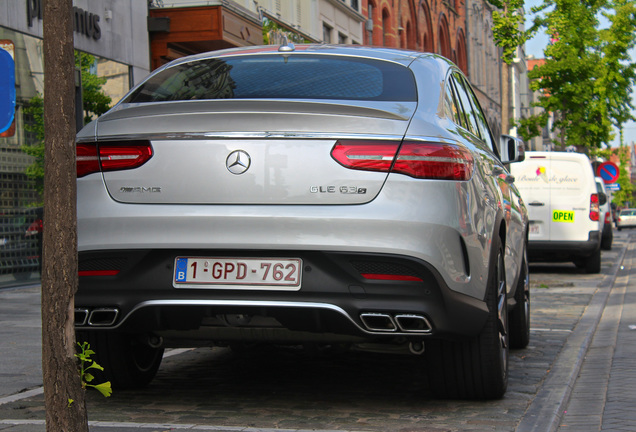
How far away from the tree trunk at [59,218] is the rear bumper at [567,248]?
14.6m

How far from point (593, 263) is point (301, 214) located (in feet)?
46.8

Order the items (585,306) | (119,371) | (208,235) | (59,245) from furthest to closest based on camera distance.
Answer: (585,306) → (119,371) → (208,235) → (59,245)

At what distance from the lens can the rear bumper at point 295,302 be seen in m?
4.32

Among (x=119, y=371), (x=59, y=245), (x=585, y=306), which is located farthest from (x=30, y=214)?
(x=59, y=245)

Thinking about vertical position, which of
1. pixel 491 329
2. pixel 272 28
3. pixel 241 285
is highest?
pixel 272 28

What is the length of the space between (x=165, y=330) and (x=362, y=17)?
103ft

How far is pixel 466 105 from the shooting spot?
235 inches

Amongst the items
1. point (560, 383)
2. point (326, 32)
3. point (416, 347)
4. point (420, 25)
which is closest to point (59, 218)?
point (416, 347)

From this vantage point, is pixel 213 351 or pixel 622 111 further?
pixel 622 111

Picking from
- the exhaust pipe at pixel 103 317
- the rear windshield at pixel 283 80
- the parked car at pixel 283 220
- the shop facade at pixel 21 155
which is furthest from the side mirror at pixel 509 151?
the shop facade at pixel 21 155

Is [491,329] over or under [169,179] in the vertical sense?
under

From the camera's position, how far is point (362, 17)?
34.9 m

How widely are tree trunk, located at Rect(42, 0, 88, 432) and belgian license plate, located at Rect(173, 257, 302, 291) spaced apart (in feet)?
3.14

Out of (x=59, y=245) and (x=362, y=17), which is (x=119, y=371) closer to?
(x=59, y=245)
